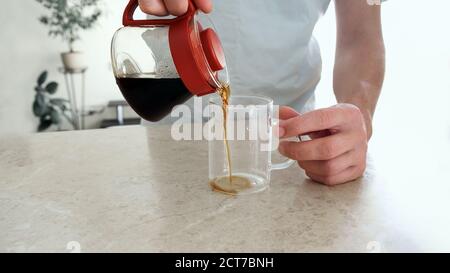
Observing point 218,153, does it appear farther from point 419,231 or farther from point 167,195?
point 419,231

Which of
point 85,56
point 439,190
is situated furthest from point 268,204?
point 85,56

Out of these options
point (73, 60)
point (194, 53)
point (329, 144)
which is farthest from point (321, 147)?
point (73, 60)

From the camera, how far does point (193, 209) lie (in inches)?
21.3

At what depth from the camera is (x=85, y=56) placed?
2.70 m

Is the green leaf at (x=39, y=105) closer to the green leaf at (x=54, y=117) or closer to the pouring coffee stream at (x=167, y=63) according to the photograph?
the green leaf at (x=54, y=117)

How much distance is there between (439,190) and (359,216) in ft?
0.57

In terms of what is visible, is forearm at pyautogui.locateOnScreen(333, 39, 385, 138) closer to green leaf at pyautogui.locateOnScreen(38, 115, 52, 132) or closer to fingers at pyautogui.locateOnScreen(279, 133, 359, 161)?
fingers at pyautogui.locateOnScreen(279, 133, 359, 161)

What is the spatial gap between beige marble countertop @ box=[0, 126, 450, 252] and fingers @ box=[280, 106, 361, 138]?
0.30 feet

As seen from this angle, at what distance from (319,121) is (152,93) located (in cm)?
24

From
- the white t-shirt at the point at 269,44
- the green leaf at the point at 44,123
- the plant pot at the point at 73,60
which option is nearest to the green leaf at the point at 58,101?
the green leaf at the point at 44,123

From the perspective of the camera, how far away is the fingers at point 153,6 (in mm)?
533

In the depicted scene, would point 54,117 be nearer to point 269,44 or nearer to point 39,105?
point 39,105

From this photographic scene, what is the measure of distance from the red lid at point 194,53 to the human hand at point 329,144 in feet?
0.44

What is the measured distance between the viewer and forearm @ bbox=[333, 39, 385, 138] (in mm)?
846
